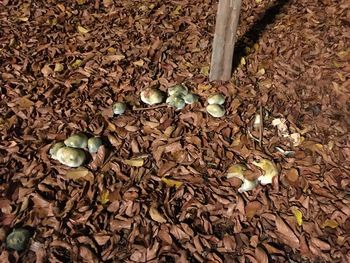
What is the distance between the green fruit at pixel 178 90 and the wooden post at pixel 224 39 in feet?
1.07

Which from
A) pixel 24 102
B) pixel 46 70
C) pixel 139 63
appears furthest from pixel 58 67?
pixel 139 63

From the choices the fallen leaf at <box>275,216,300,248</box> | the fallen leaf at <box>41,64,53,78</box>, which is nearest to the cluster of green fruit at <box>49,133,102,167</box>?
the fallen leaf at <box>41,64,53,78</box>

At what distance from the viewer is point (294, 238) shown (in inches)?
110

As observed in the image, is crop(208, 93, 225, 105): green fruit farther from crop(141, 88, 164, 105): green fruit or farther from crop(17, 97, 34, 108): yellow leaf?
crop(17, 97, 34, 108): yellow leaf

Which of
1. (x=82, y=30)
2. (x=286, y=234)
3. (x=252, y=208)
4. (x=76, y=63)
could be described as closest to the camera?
(x=286, y=234)

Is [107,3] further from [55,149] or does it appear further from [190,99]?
[55,149]

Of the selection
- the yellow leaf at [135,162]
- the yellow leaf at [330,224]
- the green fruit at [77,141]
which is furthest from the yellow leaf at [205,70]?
the yellow leaf at [330,224]

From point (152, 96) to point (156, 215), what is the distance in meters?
1.21

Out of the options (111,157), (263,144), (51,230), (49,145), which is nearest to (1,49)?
(49,145)

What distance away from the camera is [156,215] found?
2.84m

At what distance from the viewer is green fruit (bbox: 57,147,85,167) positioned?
306 cm

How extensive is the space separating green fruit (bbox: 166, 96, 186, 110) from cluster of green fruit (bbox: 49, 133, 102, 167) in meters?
0.75

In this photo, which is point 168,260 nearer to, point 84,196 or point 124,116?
point 84,196

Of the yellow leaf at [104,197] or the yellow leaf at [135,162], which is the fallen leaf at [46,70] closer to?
the yellow leaf at [135,162]
